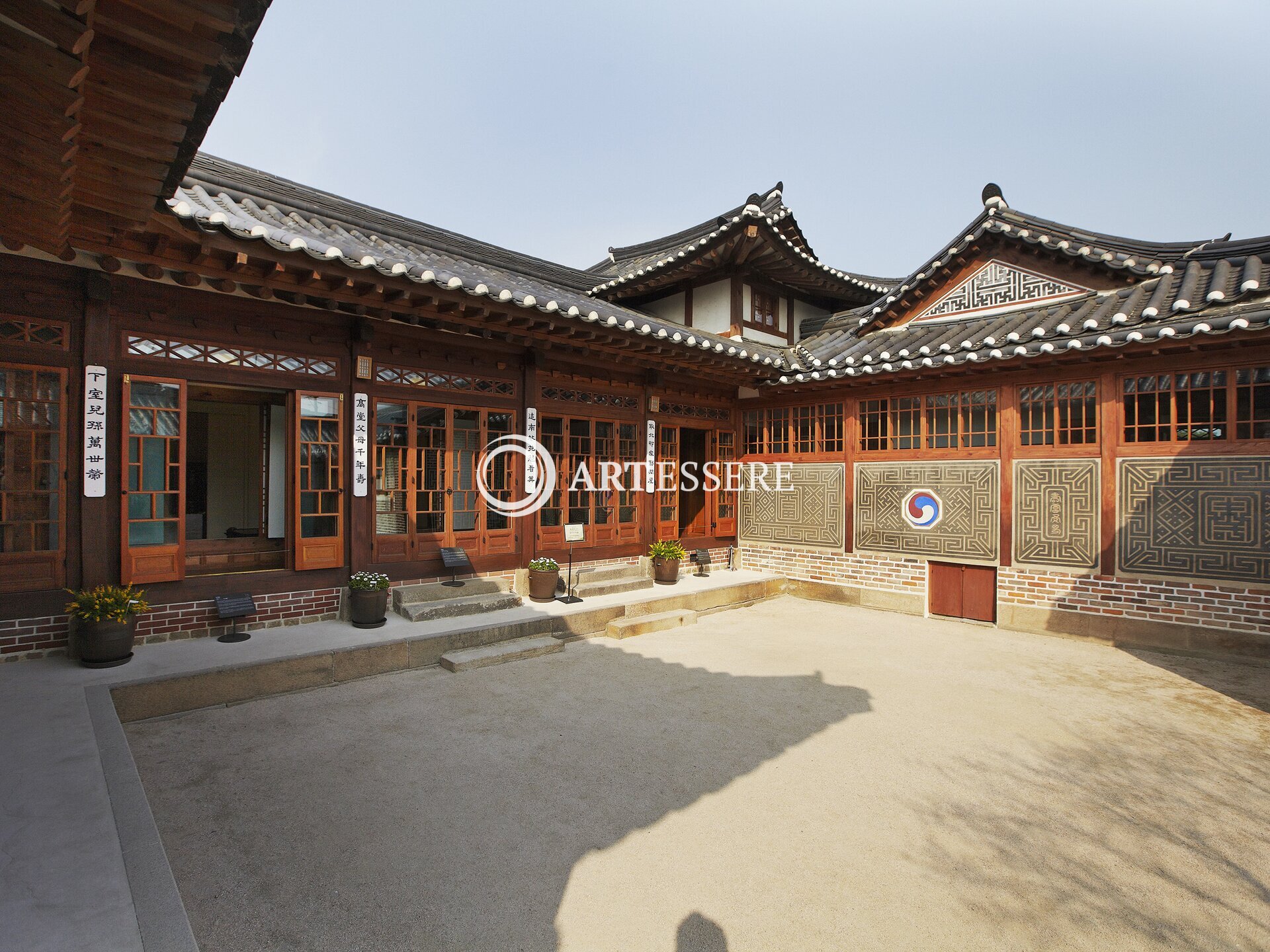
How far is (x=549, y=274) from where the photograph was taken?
11.0 metres

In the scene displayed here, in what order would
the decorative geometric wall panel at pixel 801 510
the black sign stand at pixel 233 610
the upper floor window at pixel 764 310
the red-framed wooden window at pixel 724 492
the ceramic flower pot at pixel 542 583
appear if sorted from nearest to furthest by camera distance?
the black sign stand at pixel 233 610
the ceramic flower pot at pixel 542 583
the decorative geometric wall panel at pixel 801 510
the red-framed wooden window at pixel 724 492
the upper floor window at pixel 764 310

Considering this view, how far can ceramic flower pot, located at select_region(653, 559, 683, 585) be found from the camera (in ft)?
29.7

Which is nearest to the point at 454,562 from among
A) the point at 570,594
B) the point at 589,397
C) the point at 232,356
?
the point at 570,594

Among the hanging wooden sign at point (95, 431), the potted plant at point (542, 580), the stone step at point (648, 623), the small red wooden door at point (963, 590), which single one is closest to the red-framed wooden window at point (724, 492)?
the stone step at point (648, 623)

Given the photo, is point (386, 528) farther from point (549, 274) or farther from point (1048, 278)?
point (1048, 278)

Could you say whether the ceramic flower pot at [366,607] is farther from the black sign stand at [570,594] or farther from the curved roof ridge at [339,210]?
the curved roof ridge at [339,210]

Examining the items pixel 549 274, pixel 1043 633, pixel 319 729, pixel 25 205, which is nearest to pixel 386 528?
pixel 319 729

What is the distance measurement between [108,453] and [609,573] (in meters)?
5.51

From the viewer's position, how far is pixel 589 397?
8.58m

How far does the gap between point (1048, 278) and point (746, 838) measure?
834cm

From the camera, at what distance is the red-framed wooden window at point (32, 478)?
4750 millimetres

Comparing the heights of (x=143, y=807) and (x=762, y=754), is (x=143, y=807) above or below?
above

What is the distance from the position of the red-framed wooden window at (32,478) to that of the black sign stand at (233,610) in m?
1.08

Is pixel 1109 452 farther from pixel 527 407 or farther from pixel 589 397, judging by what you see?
pixel 527 407
